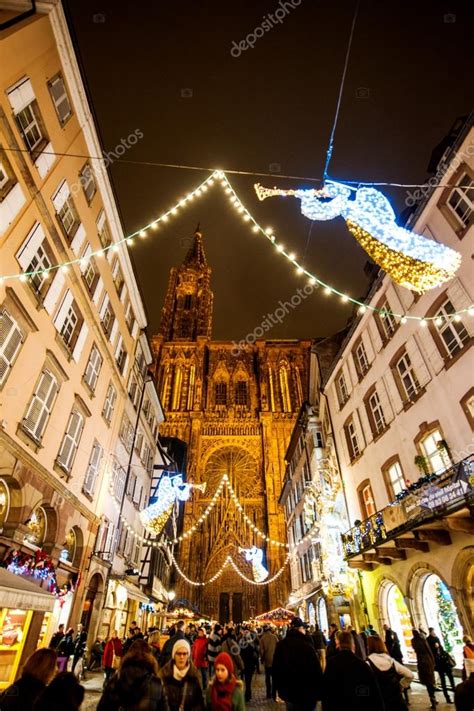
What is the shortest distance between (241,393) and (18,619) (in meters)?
39.2

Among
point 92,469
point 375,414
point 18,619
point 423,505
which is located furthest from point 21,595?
point 375,414

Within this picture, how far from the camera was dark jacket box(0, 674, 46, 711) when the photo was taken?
2.95 m

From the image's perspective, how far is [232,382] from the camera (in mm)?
47969

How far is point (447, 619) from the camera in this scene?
33.0 ft

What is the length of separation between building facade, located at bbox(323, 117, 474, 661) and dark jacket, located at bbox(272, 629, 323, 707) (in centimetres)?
568

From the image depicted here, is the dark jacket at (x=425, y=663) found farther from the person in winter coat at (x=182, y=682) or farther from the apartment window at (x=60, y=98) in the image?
the apartment window at (x=60, y=98)

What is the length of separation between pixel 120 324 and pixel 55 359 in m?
6.34

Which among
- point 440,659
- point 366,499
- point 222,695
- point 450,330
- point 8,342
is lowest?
point 222,695

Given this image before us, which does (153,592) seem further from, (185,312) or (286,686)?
(185,312)

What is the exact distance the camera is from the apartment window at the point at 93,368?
45.8 feet

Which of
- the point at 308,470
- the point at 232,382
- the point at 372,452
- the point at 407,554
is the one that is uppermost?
the point at 232,382

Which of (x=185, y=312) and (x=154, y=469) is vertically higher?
(x=185, y=312)

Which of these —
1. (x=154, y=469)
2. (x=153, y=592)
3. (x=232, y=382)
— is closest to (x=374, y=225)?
(x=154, y=469)

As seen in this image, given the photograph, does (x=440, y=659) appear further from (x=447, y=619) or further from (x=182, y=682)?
(x=182, y=682)
